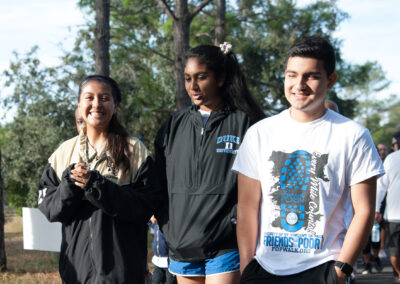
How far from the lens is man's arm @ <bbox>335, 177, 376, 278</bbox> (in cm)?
270

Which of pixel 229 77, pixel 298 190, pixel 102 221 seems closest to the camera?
pixel 298 190

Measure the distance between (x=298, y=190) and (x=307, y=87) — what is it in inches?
22.1

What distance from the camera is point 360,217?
2752 millimetres

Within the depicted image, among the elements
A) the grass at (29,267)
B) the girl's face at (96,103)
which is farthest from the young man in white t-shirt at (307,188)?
the grass at (29,267)

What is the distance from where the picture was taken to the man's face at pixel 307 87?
2.88 m

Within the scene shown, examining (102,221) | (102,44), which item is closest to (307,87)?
(102,221)

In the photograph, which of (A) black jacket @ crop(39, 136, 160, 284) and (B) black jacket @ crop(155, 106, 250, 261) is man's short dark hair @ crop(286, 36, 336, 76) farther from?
(A) black jacket @ crop(39, 136, 160, 284)

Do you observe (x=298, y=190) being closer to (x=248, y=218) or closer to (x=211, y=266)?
(x=248, y=218)

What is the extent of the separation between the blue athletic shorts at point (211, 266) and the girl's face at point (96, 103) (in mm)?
1082

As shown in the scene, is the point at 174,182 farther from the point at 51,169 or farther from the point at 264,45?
the point at 264,45

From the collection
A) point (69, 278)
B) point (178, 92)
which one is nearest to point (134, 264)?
point (69, 278)

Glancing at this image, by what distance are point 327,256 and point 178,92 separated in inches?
353

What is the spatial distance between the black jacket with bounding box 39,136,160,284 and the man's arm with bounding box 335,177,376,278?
134 cm

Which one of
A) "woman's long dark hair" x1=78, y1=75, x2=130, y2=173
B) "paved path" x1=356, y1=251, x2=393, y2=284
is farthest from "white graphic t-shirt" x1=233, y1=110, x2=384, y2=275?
"paved path" x1=356, y1=251, x2=393, y2=284
